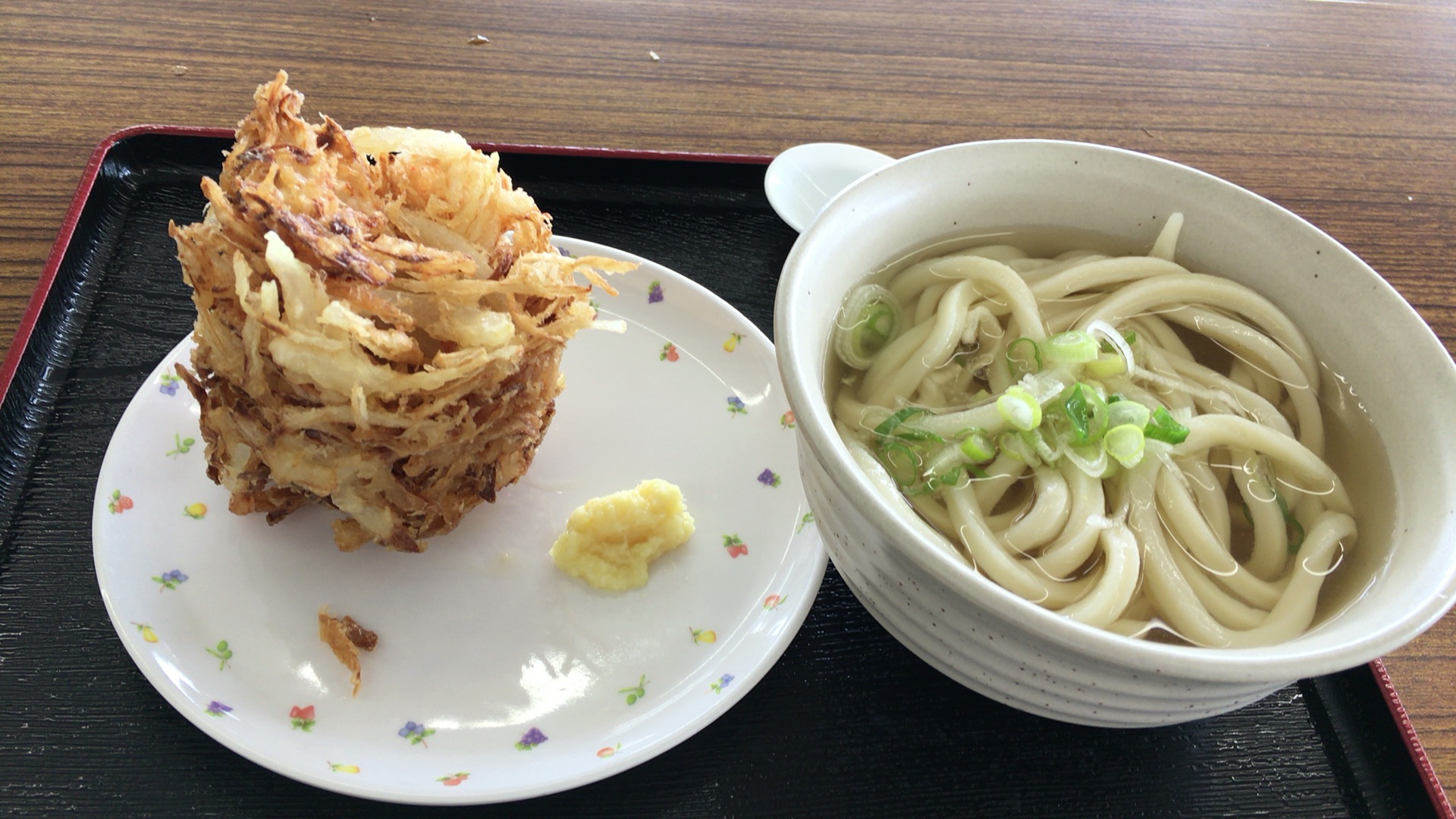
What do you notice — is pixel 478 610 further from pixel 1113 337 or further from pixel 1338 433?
pixel 1338 433

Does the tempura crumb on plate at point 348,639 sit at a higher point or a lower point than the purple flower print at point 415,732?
higher

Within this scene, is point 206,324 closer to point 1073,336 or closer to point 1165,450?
point 1073,336

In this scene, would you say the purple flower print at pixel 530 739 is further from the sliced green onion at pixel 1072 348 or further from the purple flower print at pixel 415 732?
the sliced green onion at pixel 1072 348

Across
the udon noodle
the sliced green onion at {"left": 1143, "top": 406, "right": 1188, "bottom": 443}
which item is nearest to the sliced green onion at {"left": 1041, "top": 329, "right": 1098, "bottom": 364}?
the udon noodle

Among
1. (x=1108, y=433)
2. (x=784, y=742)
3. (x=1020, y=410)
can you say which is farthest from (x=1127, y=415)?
(x=784, y=742)

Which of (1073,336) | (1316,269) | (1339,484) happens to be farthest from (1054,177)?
(1339,484)

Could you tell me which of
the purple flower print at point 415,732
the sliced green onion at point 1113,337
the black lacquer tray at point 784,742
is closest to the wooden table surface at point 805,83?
the black lacquer tray at point 784,742

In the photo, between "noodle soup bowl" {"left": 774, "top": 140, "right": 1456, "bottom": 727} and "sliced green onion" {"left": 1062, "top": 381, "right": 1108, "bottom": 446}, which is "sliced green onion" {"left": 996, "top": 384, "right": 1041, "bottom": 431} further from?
"noodle soup bowl" {"left": 774, "top": 140, "right": 1456, "bottom": 727}
